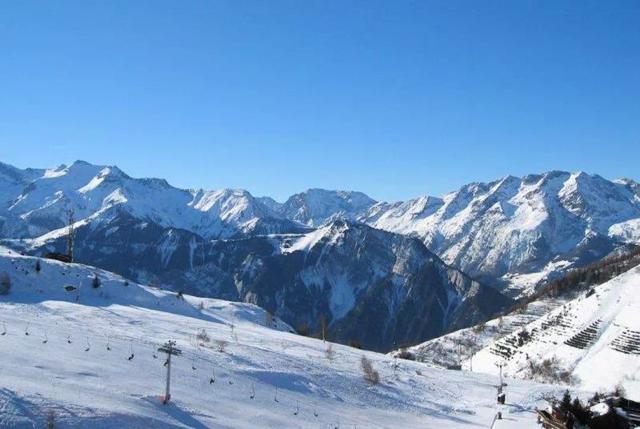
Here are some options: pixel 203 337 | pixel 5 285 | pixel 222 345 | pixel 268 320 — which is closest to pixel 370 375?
pixel 222 345

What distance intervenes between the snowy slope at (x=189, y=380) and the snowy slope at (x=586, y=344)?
7893 cm

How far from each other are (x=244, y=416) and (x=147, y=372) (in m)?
7.60

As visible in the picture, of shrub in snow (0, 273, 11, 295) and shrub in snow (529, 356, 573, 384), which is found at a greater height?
shrub in snow (0, 273, 11, 295)

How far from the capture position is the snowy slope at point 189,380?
92.3 feet

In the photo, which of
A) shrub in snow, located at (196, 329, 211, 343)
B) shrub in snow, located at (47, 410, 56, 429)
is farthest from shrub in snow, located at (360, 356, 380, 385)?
shrub in snow, located at (47, 410, 56, 429)

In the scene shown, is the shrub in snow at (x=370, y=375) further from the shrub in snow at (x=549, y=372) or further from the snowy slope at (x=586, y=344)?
the shrub in snow at (x=549, y=372)

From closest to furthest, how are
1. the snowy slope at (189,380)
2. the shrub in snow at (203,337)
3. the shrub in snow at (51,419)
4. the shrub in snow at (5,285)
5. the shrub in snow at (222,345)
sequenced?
the shrub in snow at (51,419), the snowy slope at (189,380), the shrub in snow at (222,345), the shrub in snow at (203,337), the shrub in snow at (5,285)

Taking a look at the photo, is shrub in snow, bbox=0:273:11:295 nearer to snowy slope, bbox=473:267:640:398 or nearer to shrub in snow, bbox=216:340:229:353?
shrub in snow, bbox=216:340:229:353

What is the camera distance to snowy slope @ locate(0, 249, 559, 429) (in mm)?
28141

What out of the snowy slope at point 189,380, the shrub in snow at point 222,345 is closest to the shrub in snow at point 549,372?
the snowy slope at point 189,380

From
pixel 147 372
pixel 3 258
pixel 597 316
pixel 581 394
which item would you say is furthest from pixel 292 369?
pixel 597 316

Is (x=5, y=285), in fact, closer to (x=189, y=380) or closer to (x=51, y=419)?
(x=189, y=380)

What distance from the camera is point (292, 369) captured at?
162 feet

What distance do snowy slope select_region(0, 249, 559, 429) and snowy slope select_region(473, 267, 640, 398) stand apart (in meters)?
78.9
